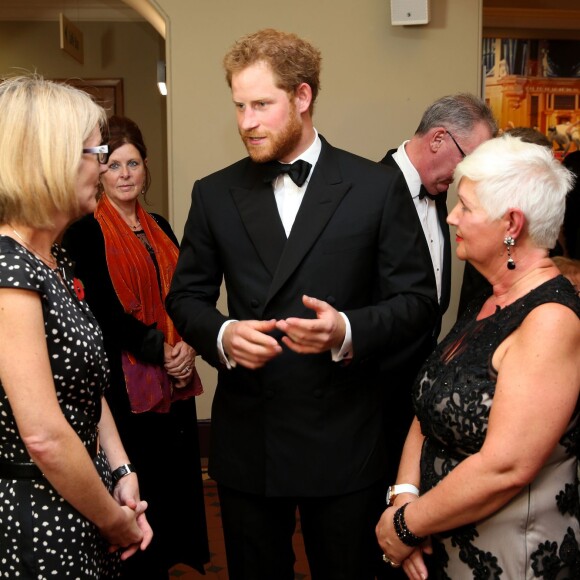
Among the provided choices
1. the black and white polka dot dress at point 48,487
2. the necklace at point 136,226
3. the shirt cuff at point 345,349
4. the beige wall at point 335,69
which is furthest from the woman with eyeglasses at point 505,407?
the beige wall at point 335,69

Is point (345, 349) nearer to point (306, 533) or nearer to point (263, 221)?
point (263, 221)

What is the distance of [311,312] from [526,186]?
0.71 metres

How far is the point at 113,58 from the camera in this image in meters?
8.49

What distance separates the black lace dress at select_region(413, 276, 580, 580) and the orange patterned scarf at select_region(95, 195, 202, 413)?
1.41 meters

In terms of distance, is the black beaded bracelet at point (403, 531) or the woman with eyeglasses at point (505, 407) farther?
the black beaded bracelet at point (403, 531)

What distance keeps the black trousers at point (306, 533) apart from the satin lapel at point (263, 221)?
684 millimetres

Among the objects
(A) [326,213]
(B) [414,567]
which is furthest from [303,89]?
(B) [414,567]

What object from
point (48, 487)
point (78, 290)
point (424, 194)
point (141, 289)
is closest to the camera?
point (48, 487)

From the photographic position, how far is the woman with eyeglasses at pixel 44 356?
167 centimetres

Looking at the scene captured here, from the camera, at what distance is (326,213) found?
238cm

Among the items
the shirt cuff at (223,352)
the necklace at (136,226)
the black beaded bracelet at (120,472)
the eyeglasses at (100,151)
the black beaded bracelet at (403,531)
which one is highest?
the eyeglasses at (100,151)

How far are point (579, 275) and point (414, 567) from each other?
1033mm

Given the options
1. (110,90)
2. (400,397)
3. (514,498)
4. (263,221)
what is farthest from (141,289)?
(110,90)

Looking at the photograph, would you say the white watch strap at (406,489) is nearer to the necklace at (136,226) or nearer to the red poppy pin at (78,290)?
the red poppy pin at (78,290)
